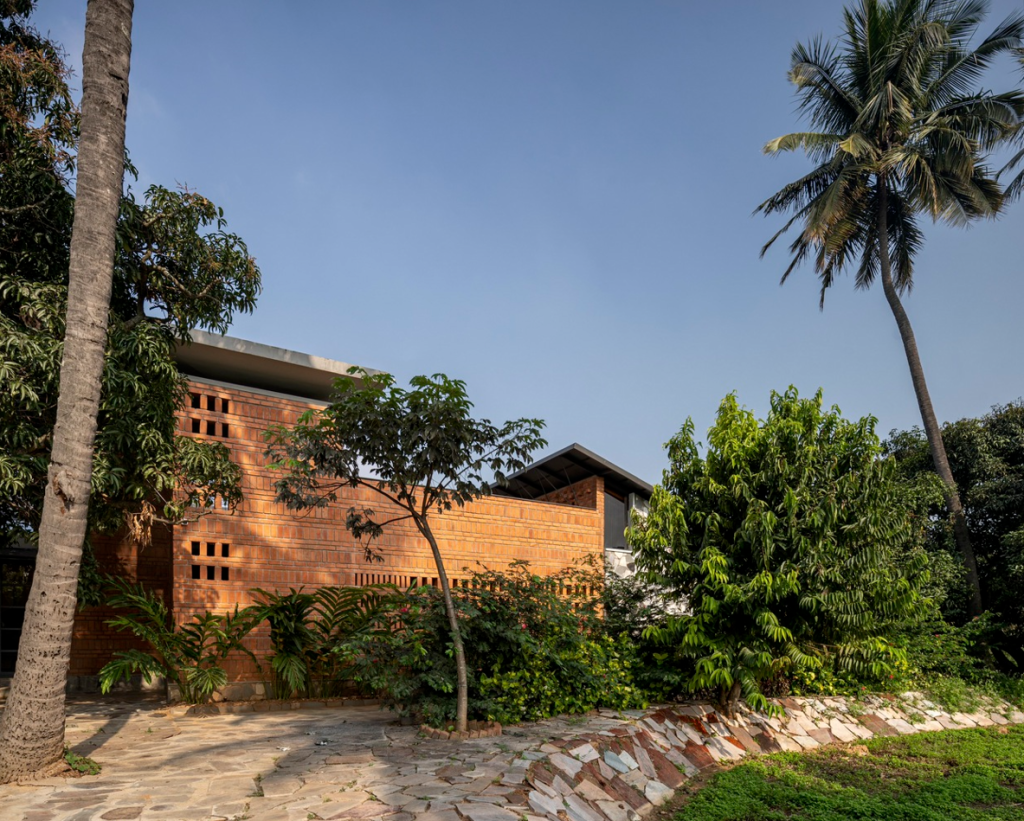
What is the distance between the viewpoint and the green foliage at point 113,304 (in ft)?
23.8

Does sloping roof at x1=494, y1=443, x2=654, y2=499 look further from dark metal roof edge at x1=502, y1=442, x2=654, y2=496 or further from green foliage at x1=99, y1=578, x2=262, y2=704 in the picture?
green foliage at x1=99, y1=578, x2=262, y2=704

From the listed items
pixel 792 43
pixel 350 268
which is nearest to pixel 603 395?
pixel 350 268

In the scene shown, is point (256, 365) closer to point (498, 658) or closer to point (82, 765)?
point (498, 658)

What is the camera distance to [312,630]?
32.2ft

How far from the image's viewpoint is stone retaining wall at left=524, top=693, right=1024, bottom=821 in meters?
6.18

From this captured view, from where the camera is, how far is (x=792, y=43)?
18031 millimetres

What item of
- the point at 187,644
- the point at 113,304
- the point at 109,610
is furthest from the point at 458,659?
the point at 109,610

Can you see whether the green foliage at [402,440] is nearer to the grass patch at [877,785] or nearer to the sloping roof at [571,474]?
the grass patch at [877,785]

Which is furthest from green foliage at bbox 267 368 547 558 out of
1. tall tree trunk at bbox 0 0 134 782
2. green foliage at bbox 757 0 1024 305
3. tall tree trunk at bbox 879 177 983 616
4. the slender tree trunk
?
green foliage at bbox 757 0 1024 305

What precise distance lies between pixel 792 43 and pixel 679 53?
7.75 meters

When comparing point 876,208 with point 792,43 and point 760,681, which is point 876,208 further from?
point 760,681

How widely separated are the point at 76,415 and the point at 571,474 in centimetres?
1137

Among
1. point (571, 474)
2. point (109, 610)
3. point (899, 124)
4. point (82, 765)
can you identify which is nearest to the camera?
point (82, 765)

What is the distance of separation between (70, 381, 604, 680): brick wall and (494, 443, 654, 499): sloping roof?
249cm
